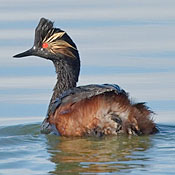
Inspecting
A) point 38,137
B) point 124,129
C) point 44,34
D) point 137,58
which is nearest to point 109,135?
point 124,129

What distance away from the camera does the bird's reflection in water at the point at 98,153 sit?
35.9 feet

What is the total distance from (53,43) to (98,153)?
3073mm

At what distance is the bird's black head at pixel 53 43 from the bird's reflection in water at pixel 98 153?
1.75 m

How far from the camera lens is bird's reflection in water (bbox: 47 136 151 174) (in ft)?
35.9

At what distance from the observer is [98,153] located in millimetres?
11812

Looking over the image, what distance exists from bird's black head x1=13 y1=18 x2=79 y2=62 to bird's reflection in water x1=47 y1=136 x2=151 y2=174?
1.75m

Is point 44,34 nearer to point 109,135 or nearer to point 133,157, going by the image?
point 109,135

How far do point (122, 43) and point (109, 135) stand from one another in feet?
19.9

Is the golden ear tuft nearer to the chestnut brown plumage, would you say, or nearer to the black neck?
the black neck

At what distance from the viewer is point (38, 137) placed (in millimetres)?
13242

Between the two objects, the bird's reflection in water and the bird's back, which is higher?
the bird's back

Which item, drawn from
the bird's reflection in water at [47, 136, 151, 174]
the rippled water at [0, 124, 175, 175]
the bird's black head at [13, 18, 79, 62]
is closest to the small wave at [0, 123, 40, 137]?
the rippled water at [0, 124, 175, 175]

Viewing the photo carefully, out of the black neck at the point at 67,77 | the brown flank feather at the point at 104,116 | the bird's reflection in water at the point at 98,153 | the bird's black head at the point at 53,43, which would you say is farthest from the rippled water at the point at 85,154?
the bird's black head at the point at 53,43

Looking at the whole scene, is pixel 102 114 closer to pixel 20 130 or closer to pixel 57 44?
pixel 20 130
